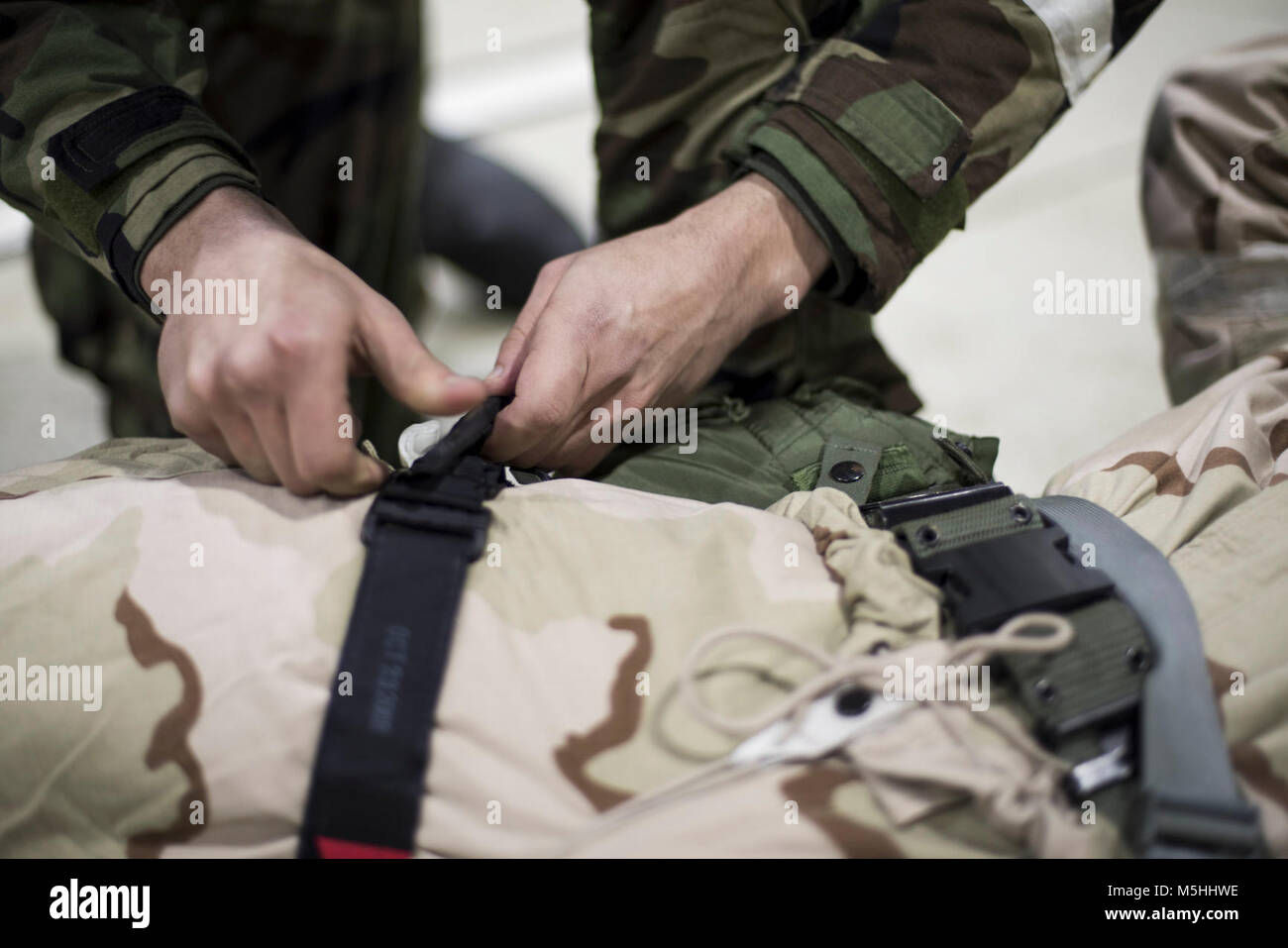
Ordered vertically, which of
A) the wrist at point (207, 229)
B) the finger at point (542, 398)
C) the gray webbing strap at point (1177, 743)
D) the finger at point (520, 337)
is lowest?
the gray webbing strap at point (1177, 743)

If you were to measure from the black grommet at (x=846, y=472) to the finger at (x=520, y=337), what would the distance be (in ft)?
0.72

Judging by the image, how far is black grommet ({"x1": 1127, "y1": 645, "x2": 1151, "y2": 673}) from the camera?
441 millimetres

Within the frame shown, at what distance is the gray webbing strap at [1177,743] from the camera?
40 cm

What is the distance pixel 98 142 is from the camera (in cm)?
63

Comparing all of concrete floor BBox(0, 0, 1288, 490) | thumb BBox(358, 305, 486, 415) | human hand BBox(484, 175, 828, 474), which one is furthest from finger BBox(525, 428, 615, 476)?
concrete floor BBox(0, 0, 1288, 490)

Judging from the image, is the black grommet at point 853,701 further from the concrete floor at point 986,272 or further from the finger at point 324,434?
the concrete floor at point 986,272

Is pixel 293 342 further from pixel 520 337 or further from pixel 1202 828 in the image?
pixel 1202 828

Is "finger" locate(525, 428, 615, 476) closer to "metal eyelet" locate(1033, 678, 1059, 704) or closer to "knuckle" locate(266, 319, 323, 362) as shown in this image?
"knuckle" locate(266, 319, 323, 362)

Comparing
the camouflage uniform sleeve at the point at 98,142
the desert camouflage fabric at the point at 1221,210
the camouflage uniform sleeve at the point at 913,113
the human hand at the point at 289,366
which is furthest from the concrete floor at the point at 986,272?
the human hand at the point at 289,366

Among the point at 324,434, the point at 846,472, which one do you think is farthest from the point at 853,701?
the point at 324,434
